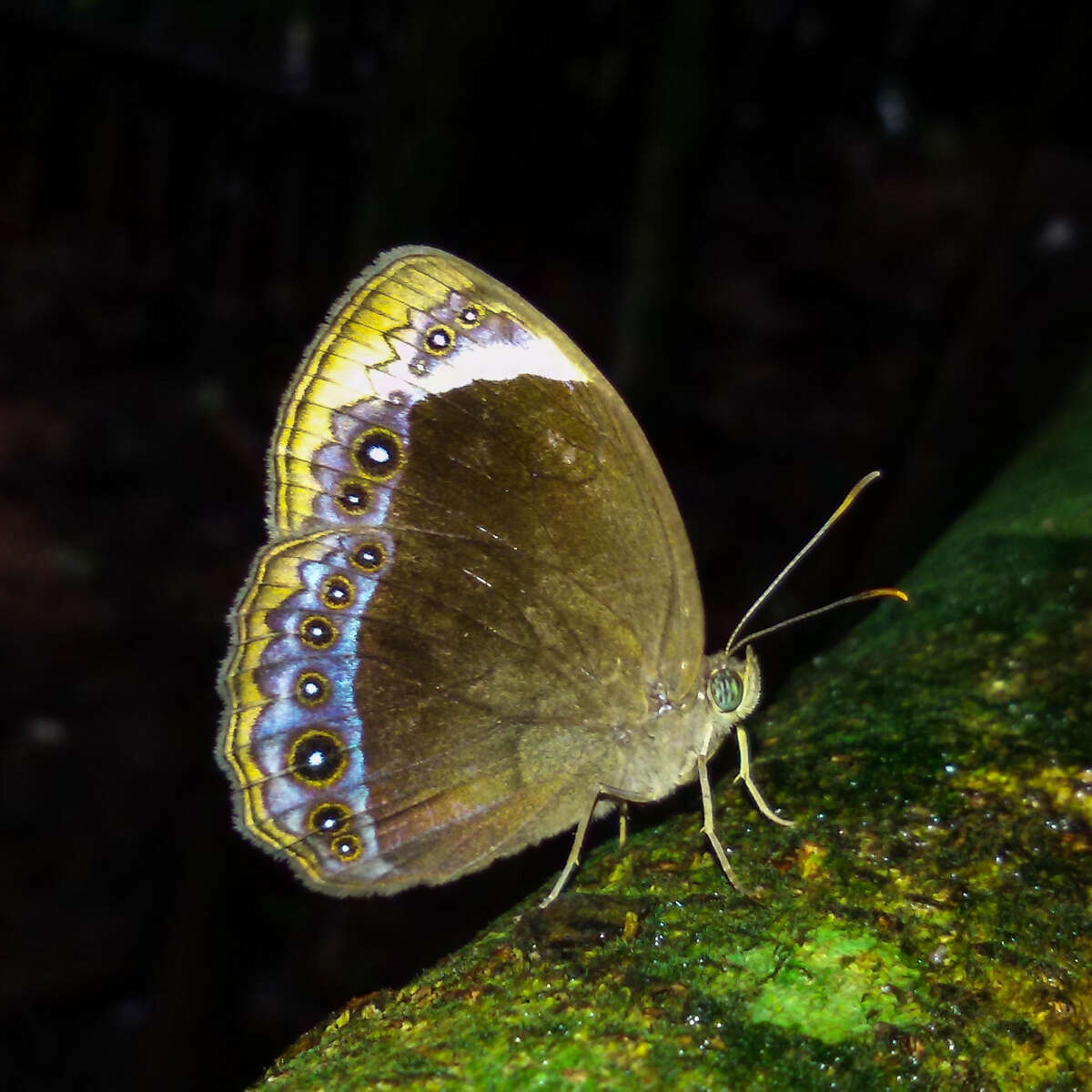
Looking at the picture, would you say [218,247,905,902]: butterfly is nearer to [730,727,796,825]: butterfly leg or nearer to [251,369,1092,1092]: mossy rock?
[730,727,796,825]: butterfly leg

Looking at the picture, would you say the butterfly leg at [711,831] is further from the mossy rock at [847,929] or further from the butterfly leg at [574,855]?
the butterfly leg at [574,855]

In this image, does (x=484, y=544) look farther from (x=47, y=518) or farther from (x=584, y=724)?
(x=47, y=518)

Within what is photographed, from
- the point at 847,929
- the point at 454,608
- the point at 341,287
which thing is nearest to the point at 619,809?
the point at 454,608

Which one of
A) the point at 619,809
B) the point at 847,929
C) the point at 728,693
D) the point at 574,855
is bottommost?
the point at 619,809

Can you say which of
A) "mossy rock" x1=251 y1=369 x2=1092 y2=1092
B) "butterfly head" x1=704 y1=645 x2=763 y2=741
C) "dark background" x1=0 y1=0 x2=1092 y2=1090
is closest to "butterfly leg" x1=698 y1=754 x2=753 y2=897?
"mossy rock" x1=251 y1=369 x2=1092 y2=1092

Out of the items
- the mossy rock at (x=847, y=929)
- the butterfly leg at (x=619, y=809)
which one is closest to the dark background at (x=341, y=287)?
the butterfly leg at (x=619, y=809)

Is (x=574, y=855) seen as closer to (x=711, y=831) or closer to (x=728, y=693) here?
(x=711, y=831)
